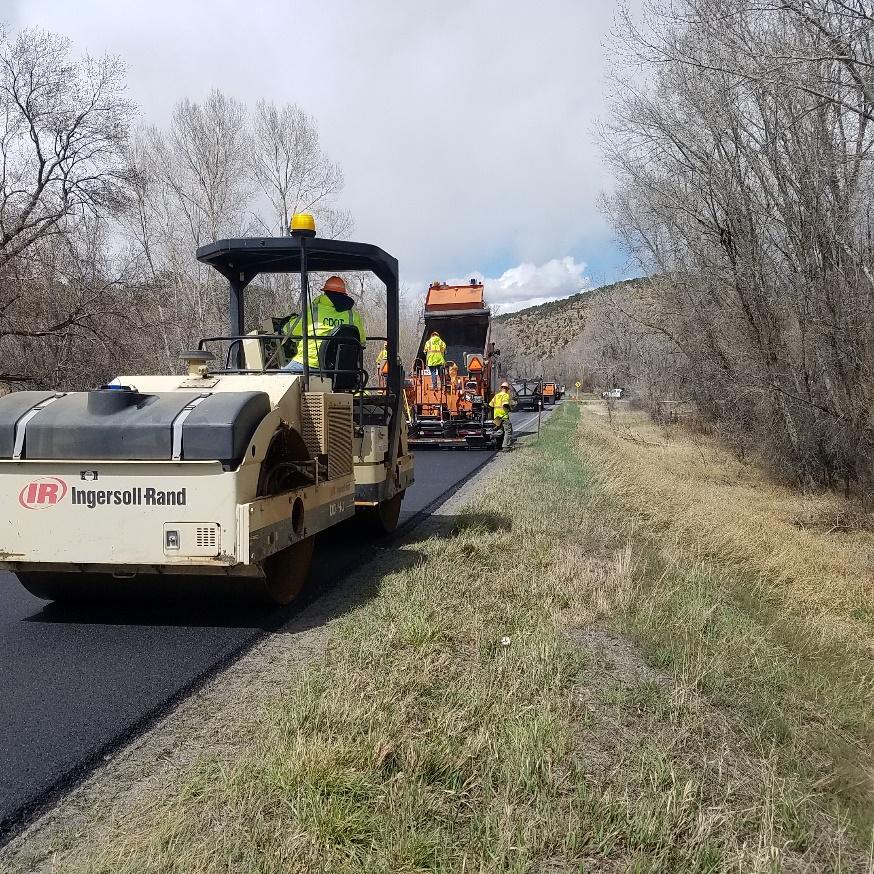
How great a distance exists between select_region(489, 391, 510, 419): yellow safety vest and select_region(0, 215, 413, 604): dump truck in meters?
13.8

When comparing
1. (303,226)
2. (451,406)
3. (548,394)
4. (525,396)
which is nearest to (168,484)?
(303,226)

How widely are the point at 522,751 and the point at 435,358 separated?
16354 mm

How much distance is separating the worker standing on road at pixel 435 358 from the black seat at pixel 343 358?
1218cm

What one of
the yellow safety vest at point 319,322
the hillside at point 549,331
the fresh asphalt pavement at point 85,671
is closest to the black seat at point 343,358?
the yellow safety vest at point 319,322

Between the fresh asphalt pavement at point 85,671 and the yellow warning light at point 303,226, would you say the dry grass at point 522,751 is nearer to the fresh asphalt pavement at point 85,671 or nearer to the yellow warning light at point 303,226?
the fresh asphalt pavement at point 85,671

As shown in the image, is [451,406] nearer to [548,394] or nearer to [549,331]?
[548,394]

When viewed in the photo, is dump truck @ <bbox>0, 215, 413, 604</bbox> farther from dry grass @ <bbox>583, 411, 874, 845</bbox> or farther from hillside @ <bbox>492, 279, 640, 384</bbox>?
hillside @ <bbox>492, 279, 640, 384</bbox>

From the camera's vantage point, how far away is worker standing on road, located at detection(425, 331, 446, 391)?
62.1 feet

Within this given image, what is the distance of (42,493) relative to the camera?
14.9 feet

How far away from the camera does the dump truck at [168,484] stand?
4.44 meters

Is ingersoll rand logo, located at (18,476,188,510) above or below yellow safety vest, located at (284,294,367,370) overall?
below

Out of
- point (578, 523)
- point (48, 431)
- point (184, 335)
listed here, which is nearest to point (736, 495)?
point (578, 523)

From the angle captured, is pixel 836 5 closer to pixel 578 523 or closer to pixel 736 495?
pixel 578 523

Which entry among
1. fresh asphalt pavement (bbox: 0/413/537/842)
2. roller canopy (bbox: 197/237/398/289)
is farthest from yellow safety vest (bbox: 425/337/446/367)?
fresh asphalt pavement (bbox: 0/413/537/842)
